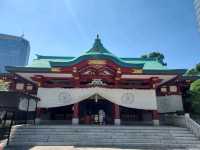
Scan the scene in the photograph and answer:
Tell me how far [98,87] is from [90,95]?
0.94 m

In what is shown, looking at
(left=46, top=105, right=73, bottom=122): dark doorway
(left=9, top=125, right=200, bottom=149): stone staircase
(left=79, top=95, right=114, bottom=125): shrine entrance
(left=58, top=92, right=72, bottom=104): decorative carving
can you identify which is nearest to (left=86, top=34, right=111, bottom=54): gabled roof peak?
(left=58, top=92, right=72, bottom=104): decorative carving

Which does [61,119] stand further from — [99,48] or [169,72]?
[169,72]

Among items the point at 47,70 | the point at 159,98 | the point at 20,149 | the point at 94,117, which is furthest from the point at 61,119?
the point at 159,98

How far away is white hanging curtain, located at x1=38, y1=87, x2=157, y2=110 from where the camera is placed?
49.9ft

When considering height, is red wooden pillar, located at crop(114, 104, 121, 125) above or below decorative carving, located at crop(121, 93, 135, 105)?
below

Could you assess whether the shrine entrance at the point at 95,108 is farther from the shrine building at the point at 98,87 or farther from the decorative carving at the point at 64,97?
the decorative carving at the point at 64,97

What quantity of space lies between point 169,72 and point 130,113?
585 centimetres

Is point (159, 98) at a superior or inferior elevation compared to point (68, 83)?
inferior

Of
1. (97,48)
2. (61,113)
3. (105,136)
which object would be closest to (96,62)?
(97,48)

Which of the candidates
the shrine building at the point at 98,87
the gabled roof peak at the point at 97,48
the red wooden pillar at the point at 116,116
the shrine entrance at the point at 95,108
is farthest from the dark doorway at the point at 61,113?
the gabled roof peak at the point at 97,48

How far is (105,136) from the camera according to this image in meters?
11.8

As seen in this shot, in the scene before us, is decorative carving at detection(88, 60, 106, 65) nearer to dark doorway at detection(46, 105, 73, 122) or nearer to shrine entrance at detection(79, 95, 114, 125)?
shrine entrance at detection(79, 95, 114, 125)

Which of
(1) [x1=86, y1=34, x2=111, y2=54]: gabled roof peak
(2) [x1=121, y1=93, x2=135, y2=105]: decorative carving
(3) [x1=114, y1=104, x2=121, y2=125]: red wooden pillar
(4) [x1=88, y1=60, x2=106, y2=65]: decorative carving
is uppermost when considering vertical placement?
(1) [x1=86, y1=34, x2=111, y2=54]: gabled roof peak

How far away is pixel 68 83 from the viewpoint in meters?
17.7
